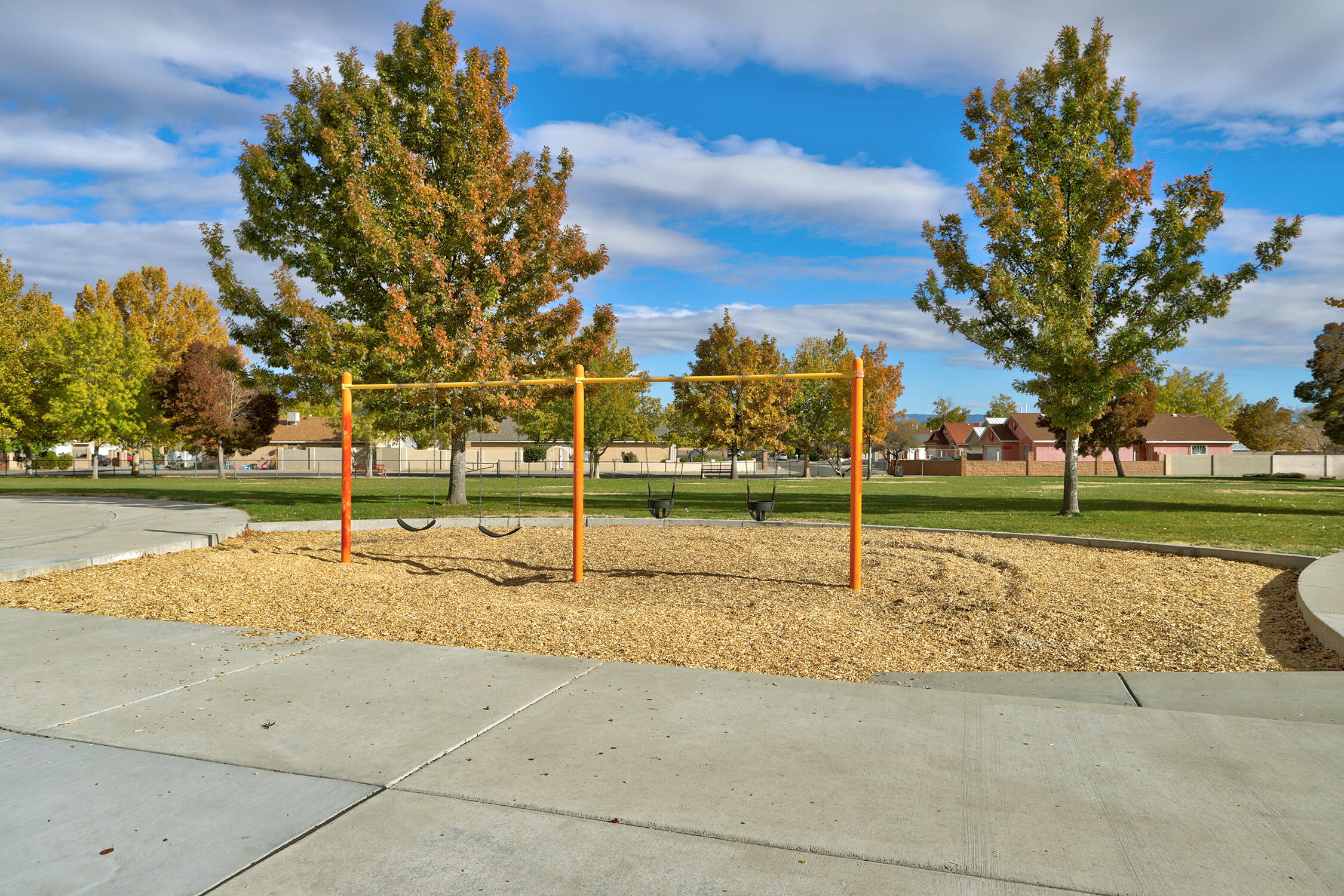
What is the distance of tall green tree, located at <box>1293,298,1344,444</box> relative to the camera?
42969 millimetres

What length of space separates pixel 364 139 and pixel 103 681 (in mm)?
17064

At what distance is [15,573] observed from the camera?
30.1 ft

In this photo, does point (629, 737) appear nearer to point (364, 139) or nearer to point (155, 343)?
point (364, 139)

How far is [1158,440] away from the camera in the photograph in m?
63.8

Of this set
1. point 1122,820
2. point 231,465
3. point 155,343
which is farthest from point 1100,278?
point 231,465

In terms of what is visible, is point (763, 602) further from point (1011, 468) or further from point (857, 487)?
point (1011, 468)

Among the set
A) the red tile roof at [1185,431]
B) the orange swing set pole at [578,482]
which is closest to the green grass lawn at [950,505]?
the orange swing set pole at [578,482]

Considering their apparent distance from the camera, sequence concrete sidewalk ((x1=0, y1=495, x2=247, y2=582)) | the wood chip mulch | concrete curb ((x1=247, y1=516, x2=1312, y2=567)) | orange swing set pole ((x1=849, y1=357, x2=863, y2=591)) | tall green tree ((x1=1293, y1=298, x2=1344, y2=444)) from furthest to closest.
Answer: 1. tall green tree ((x1=1293, y1=298, x2=1344, y2=444))
2. concrete curb ((x1=247, y1=516, x2=1312, y2=567))
3. concrete sidewalk ((x1=0, y1=495, x2=247, y2=582))
4. orange swing set pole ((x1=849, y1=357, x2=863, y2=591))
5. the wood chip mulch

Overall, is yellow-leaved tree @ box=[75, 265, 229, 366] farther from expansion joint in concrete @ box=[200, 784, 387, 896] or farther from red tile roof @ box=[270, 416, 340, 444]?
expansion joint in concrete @ box=[200, 784, 387, 896]

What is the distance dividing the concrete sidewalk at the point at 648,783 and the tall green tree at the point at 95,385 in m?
43.3

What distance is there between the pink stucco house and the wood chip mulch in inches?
2192

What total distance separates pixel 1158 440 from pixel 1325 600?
65.9 meters

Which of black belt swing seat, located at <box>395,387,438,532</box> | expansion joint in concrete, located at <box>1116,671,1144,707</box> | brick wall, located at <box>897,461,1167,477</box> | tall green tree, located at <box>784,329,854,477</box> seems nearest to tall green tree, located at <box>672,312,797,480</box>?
tall green tree, located at <box>784,329,854,477</box>

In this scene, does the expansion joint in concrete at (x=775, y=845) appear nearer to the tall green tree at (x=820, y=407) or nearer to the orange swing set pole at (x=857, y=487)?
the orange swing set pole at (x=857, y=487)
